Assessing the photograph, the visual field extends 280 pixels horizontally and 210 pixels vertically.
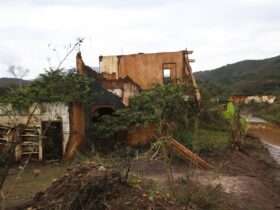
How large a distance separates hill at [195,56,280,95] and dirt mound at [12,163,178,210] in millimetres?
13013

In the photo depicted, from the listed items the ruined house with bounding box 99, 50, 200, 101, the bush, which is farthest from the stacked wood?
the ruined house with bounding box 99, 50, 200, 101

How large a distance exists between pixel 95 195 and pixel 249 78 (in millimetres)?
65889

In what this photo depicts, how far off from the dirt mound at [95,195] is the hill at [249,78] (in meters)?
13.0

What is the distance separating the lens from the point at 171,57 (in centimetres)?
2111

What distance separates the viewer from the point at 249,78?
7000 centimetres

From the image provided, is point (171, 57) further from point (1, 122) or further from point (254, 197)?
point (254, 197)

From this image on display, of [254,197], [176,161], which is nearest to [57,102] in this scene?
[176,161]

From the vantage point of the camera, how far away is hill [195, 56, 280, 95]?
54.6m

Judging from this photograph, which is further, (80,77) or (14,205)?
(80,77)

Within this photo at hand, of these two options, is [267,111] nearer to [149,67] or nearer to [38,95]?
[149,67]

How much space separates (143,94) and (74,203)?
10569mm

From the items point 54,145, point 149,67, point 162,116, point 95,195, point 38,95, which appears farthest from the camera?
point 149,67

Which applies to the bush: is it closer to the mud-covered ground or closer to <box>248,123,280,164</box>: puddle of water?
the mud-covered ground

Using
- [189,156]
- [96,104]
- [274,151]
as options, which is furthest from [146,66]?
[189,156]
